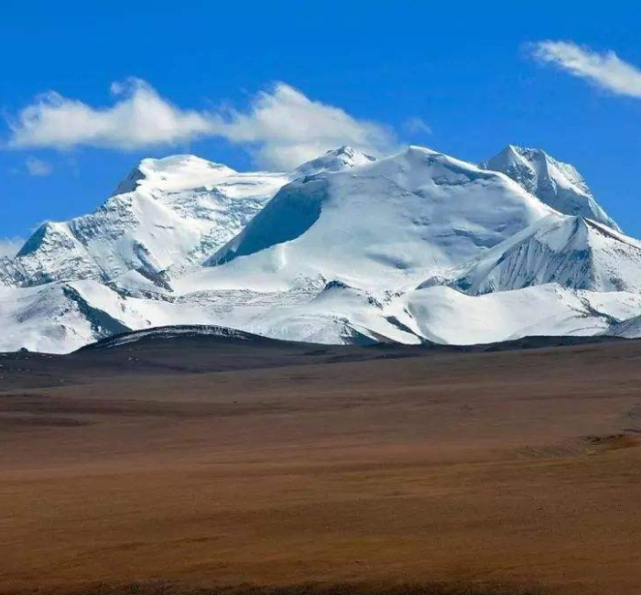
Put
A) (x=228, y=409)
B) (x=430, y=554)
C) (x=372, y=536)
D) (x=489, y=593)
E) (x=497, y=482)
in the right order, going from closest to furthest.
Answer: (x=489, y=593) → (x=430, y=554) → (x=372, y=536) → (x=497, y=482) → (x=228, y=409)

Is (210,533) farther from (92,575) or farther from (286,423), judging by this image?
(286,423)

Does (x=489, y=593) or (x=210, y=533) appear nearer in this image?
(x=489, y=593)

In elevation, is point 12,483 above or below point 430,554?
above

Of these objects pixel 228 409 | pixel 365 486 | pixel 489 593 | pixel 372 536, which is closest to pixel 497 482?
pixel 365 486

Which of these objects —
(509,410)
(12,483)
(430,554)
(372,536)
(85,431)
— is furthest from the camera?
(509,410)

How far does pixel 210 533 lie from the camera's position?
46.9m

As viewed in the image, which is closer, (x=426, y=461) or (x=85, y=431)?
(x=426, y=461)

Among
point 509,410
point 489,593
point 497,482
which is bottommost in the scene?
point 489,593

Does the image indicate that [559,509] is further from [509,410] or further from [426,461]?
[509,410]

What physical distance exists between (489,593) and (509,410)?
84250 millimetres

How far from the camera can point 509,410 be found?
397 ft

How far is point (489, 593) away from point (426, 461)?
32791mm

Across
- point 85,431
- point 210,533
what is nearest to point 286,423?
point 85,431

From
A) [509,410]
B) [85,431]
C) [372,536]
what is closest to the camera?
[372,536]
